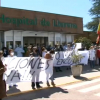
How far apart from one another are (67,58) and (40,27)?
335 inches

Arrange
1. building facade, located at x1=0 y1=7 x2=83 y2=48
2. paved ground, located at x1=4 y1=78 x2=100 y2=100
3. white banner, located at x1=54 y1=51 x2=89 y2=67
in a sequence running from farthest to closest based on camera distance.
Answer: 1. building facade, located at x1=0 y1=7 x2=83 y2=48
2. white banner, located at x1=54 y1=51 x2=89 y2=67
3. paved ground, located at x1=4 y1=78 x2=100 y2=100

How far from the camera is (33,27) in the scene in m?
22.1

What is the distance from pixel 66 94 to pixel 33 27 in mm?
14796

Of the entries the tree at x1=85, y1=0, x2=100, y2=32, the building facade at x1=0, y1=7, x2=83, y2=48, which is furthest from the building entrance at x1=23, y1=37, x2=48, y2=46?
the tree at x1=85, y1=0, x2=100, y2=32

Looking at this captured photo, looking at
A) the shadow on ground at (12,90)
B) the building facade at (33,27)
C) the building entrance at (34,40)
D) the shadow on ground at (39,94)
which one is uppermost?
the building facade at (33,27)

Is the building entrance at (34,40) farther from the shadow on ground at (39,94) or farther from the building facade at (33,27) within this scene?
the shadow on ground at (39,94)

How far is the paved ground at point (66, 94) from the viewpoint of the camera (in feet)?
25.2

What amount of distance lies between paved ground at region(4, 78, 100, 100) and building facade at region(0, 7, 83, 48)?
11495 mm

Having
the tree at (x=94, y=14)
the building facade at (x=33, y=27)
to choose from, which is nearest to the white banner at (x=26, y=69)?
the building facade at (x=33, y=27)

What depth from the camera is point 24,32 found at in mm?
21000

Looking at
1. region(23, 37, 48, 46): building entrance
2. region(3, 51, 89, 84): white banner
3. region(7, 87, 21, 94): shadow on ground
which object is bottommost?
region(7, 87, 21, 94): shadow on ground

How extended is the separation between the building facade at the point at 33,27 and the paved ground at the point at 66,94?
11.5 metres

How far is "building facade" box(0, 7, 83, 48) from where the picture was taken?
19.6 metres

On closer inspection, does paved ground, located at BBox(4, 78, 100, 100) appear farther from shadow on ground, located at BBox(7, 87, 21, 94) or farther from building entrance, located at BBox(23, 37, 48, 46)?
building entrance, located at BBox(23, 37, 48, 46)
